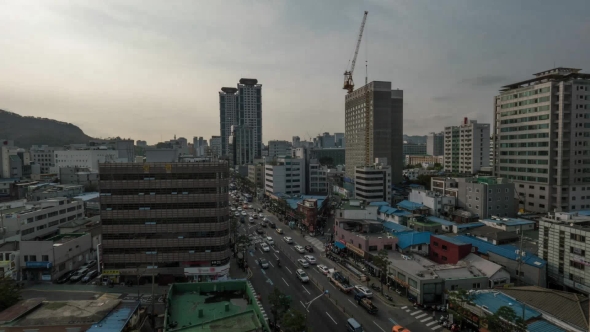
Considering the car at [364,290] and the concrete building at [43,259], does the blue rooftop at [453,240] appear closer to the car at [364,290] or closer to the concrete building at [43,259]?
the car at [364,290]

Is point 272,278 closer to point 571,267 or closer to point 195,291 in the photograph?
point 195,291

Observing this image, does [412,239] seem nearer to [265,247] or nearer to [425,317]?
[425,317]

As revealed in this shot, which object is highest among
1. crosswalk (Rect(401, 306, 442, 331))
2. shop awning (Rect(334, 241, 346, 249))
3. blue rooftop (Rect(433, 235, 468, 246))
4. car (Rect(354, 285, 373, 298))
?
blue rooftop (Rect(433, 235, 468, 246))

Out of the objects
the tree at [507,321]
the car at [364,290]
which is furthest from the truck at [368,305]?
the tree at [507,321]

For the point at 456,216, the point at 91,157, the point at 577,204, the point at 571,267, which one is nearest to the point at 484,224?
the point at 456,216

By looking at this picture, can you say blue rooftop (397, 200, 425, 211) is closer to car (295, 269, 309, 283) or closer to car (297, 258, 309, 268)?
car (297, 258, 309, 268)

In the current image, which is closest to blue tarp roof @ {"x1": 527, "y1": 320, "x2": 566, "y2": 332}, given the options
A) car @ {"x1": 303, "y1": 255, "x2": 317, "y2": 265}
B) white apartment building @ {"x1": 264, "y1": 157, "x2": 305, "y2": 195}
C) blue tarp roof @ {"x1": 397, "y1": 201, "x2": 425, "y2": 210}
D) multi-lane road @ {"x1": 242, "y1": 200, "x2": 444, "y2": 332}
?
multi-lane road @ {"x1": 242, "y1": 200, "x2": 444, "y2": 332}
